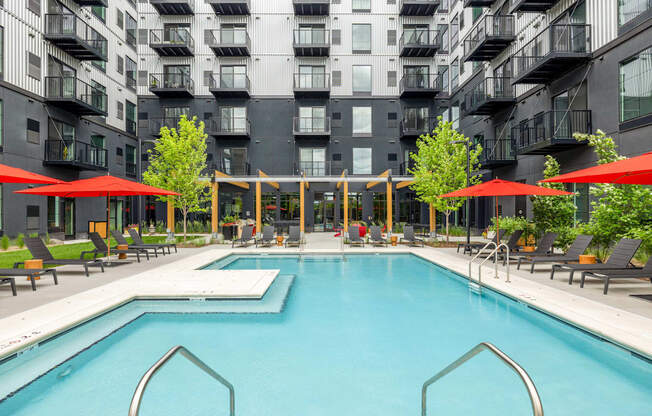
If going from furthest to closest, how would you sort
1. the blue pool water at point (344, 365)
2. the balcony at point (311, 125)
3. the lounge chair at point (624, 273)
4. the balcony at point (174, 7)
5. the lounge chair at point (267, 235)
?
the balcony at point (311, 125)
the balcony at point (174, 7)
the lounge chair at point (267, 235)
the lounge chair at point (624, 273)
the blue pool water at point (344, 365)

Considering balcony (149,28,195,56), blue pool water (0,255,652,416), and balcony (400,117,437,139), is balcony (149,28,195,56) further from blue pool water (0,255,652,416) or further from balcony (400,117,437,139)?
blue pool water (0,255,652,416)

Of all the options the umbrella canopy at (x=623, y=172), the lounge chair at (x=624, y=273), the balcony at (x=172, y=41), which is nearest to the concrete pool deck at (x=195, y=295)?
the lounge chair at (x=624, y=273)

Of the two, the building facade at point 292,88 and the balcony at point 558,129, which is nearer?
the balcony at point 558,129

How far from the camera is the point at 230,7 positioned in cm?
2420

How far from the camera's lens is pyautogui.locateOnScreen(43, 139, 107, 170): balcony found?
16156 millimetres

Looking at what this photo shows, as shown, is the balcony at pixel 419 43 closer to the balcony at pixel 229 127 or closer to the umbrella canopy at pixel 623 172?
the balcony at pixel 229 127

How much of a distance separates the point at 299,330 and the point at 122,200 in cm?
2221

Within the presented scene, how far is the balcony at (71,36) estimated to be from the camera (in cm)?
1622

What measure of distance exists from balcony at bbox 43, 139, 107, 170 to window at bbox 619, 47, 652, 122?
21971 mm

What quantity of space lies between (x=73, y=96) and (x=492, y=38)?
2062 cm

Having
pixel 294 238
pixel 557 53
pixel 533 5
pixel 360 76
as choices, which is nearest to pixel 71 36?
pixel 294 238

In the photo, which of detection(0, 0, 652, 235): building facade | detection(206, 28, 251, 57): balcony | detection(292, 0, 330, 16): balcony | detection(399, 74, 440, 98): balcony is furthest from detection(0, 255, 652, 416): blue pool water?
detection(292, 0, 330, 16): balcony

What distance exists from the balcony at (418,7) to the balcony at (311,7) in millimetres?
5382

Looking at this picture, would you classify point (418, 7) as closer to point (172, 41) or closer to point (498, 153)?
point (498, 153)
